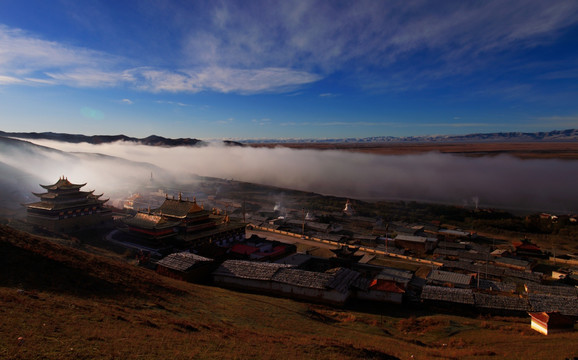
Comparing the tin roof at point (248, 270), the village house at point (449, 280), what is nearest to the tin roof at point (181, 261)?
the tin roof at point (248, 270)

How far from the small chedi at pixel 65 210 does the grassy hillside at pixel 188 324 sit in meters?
→ 14.4

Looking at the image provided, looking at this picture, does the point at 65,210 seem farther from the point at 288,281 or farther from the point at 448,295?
the point at 448,295

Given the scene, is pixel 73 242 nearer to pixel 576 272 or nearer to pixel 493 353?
pixel 493 353

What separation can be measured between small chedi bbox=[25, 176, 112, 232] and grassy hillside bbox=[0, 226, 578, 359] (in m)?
14.4

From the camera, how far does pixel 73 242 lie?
89.5 ft

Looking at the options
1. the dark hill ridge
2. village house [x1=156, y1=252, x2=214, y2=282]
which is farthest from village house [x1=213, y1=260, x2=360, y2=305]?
Result: the dark hill ridge

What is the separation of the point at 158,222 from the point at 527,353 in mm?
25885

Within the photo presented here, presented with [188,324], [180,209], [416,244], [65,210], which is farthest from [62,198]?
[416,244]

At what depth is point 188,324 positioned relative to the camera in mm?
11844

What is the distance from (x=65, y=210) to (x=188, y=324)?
27.0 metres

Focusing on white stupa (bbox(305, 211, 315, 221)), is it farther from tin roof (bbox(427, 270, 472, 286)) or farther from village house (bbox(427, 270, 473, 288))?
village house (bbox(427, 270, 473, 288))

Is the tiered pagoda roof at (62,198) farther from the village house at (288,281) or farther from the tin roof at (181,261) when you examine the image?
the village house at (288,281)

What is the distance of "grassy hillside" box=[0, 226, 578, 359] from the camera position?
9070 mm

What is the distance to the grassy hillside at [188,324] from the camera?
907 centimetres
